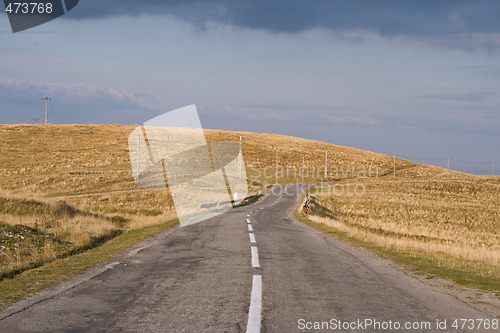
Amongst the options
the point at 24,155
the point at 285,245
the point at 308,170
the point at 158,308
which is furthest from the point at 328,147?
the point at 158,308

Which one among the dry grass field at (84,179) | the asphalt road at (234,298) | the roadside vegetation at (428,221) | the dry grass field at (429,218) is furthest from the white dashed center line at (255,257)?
the dry grass field at (84,179)

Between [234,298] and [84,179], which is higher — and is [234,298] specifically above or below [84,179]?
above

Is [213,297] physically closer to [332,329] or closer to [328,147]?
[332,329]

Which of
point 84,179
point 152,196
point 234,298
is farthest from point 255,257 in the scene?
point 84,179

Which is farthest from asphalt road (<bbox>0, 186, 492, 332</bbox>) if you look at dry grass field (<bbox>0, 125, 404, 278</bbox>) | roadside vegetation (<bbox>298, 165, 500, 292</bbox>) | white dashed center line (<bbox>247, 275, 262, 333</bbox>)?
dry grass field (<bbox>0, 125, 404, 278</bbox>)

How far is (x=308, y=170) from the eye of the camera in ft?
349

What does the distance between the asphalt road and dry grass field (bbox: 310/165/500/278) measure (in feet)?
13.5

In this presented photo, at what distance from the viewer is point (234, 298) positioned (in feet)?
23.6

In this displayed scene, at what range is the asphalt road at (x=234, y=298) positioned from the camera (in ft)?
19.4

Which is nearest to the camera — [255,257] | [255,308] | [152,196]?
[255,308]

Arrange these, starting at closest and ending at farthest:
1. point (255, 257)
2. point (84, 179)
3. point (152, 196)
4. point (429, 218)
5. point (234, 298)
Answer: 1. point (234, 298)
2. point (255, 257)
3. point (429, 218)
4. point (152, 196)
5. point (84, 179)

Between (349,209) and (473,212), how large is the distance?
14251mm

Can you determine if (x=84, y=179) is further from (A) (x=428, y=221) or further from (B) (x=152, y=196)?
(A) (x=428, y=221)

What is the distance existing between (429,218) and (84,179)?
Result: 4597 cm
